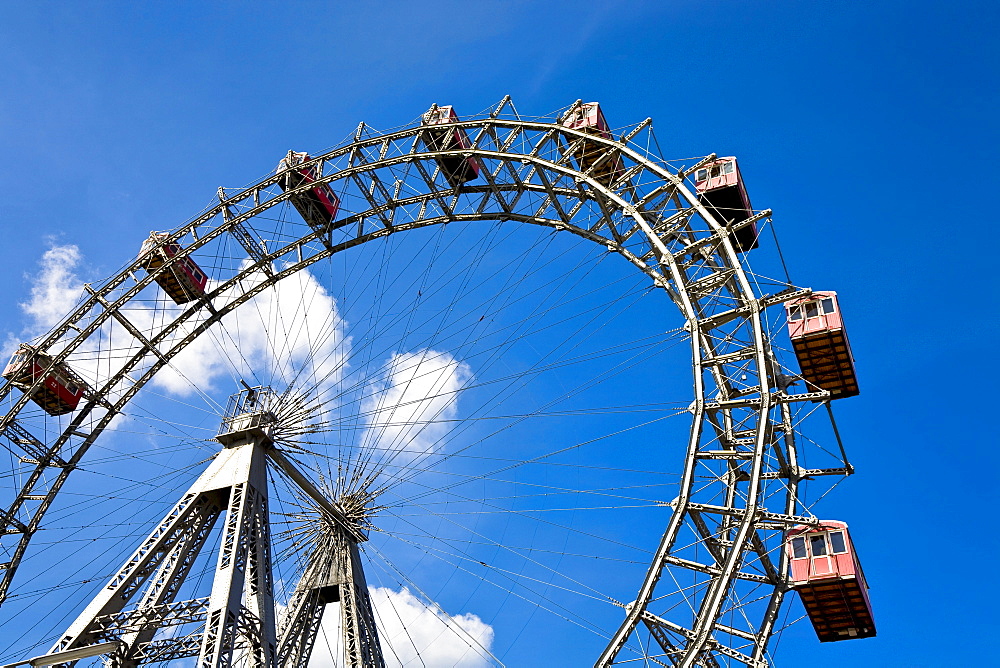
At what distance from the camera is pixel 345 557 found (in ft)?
93.2

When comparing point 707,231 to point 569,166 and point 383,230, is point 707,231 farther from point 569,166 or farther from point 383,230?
point 383,230

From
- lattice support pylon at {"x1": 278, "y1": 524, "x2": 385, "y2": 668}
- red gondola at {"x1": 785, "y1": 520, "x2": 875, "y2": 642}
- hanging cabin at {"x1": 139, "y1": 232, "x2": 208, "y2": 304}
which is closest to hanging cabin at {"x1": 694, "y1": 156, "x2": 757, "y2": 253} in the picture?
red gondola at {"x1": 785, "y1": 520, "x2": 875, "y2": 642}

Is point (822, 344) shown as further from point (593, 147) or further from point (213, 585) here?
point (213, 585)

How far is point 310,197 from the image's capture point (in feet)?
105

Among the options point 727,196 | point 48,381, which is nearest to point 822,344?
point 727,196

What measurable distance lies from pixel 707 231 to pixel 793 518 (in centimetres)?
801

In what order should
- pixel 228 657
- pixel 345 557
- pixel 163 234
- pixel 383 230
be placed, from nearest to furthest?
pixel 228 657
pixel 345 557
pixel 383 230
pixel 163 234

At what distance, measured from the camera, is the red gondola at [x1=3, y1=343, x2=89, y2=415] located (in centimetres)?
3334

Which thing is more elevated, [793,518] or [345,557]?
[793,518]

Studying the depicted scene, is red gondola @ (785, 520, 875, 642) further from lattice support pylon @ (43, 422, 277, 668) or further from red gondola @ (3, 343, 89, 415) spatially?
red gondola @ (3, 343, 89, 415)

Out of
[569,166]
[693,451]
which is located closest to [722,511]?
[693,451]

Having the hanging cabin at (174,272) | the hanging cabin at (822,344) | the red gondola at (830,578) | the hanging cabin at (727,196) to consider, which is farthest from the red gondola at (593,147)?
the hanging cabin at (174,272)

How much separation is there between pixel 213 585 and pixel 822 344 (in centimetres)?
1452

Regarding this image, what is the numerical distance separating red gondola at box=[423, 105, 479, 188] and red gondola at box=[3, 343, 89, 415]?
13883 millimetres
